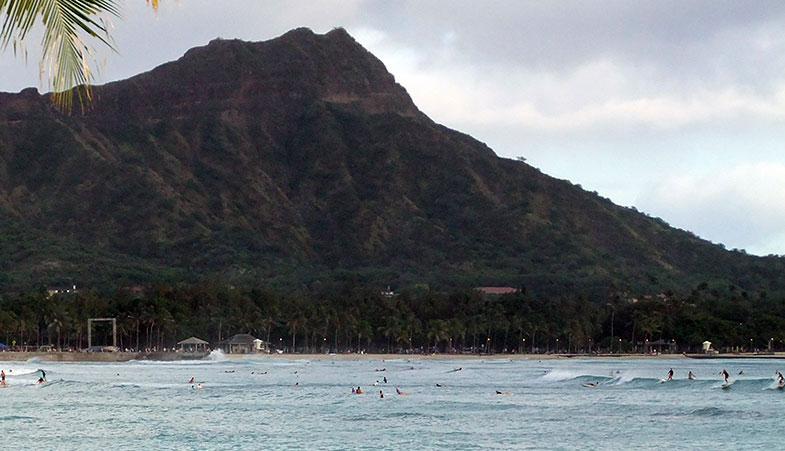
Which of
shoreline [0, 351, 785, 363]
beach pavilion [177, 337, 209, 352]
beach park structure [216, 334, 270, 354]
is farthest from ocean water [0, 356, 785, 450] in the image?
beach park structure [216, 334, 270, 354]

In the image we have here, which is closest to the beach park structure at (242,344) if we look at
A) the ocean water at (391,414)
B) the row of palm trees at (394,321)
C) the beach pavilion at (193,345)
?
the beach pavilion at (193,345)

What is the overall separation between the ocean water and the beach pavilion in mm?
69837

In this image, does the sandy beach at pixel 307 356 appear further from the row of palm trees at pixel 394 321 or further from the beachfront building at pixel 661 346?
the row of palm trees at pixel 394 321

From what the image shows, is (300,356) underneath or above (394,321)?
underneath

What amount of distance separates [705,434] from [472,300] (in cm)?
14321

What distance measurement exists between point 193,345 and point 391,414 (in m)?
116

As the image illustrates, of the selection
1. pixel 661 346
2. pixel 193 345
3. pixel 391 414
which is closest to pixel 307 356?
Answer: pixel 193 345

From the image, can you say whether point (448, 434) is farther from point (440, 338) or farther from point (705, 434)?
point (440, 338)

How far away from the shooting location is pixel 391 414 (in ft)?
188

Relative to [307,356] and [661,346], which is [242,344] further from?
[661,346]

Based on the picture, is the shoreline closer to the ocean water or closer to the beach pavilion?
the beach pavilion

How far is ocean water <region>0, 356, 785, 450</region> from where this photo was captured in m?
44.0

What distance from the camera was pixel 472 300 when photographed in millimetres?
190000

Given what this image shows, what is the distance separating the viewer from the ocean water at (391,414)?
44031 millimetres
